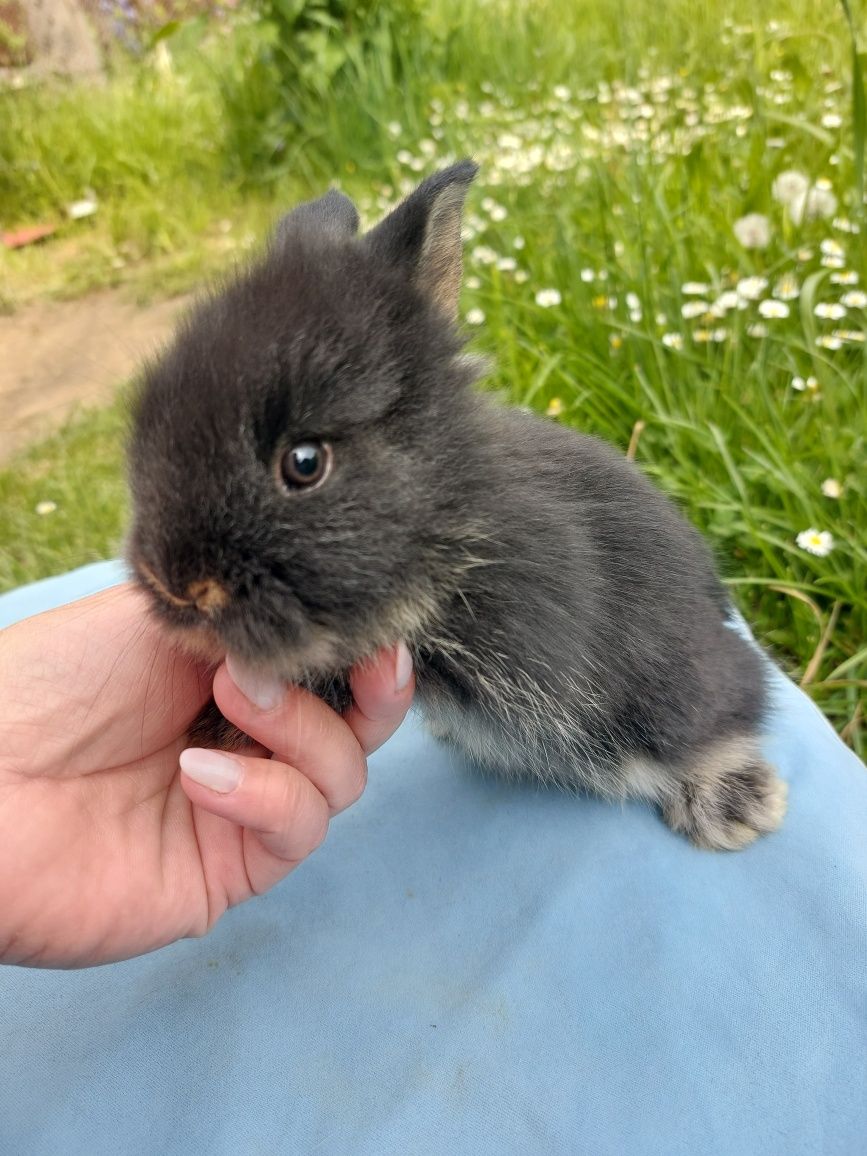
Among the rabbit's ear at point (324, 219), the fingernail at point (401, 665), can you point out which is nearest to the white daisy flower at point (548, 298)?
the rabbit's ear at point (324, 219)

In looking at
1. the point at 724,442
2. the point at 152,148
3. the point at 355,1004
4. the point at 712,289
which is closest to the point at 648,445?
the point at 724,442

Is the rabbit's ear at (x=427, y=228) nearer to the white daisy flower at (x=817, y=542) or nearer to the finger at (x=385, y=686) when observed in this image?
the finger at (x=385, y=686)

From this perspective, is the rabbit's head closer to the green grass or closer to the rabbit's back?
the rabbit's back

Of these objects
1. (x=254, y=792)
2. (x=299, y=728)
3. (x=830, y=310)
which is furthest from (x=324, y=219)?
(x=830, y=310)

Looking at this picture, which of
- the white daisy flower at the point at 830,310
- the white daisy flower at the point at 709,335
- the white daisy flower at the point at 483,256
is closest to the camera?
the white daisy flower at the point at 830,310

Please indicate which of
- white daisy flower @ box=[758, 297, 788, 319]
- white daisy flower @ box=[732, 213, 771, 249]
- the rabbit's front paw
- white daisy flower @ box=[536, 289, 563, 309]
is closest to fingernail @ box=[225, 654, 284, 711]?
the rabbit's front paw

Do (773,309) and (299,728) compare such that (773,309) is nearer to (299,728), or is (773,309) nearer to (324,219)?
(324,219)

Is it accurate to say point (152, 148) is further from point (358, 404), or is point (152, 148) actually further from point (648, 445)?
point (358, 404)
